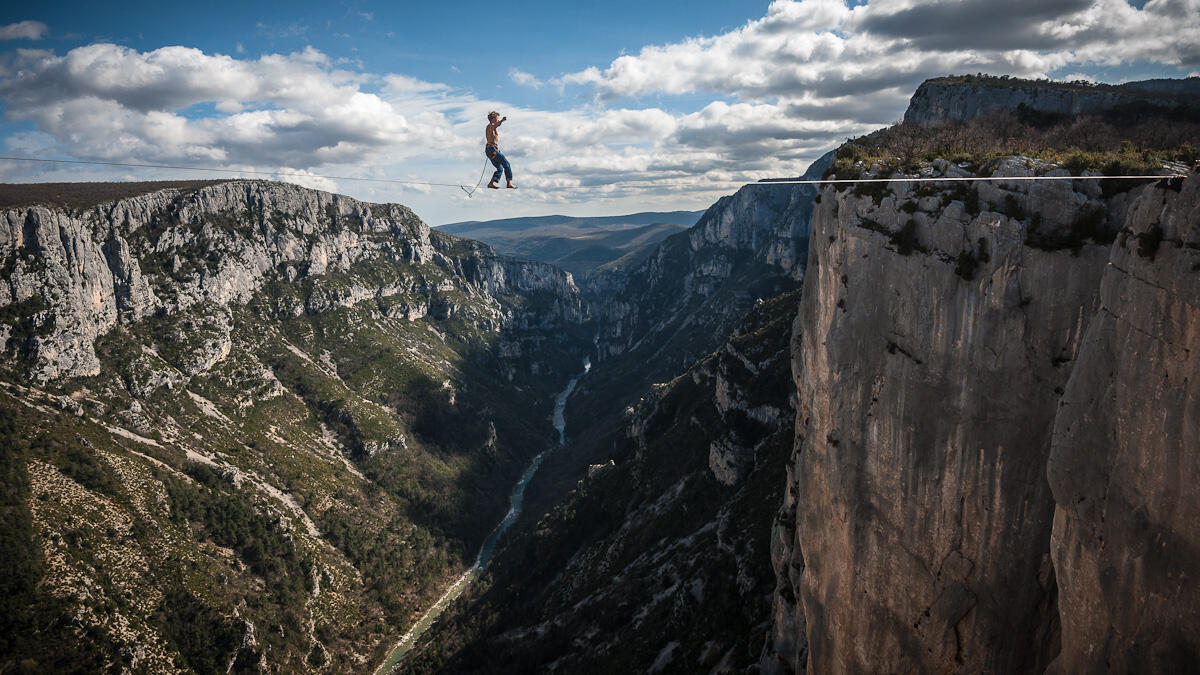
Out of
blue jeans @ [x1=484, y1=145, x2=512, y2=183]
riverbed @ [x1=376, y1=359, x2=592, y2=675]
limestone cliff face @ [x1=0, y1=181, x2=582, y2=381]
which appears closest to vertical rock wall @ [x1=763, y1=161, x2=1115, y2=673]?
blue jeans @ [x1=484, y1=145, x2=512, y2=183]

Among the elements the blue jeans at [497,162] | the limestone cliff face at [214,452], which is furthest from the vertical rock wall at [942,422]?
the limestone cliff face at [214,452]

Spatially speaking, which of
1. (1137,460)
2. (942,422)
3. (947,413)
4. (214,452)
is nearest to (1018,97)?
(947,413)

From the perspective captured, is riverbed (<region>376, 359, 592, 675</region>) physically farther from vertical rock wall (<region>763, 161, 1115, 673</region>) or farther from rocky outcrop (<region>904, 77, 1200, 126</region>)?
rocky outcrop (<region>904, 77, 1200, 126</region>)

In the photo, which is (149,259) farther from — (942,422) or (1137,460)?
(1137,460)

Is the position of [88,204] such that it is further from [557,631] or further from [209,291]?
[557,631]

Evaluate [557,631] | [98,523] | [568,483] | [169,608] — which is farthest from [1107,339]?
[568,483]

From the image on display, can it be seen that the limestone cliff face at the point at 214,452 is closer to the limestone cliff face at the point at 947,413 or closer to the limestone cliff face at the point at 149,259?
the limestone cliff face at the point at 149,259
